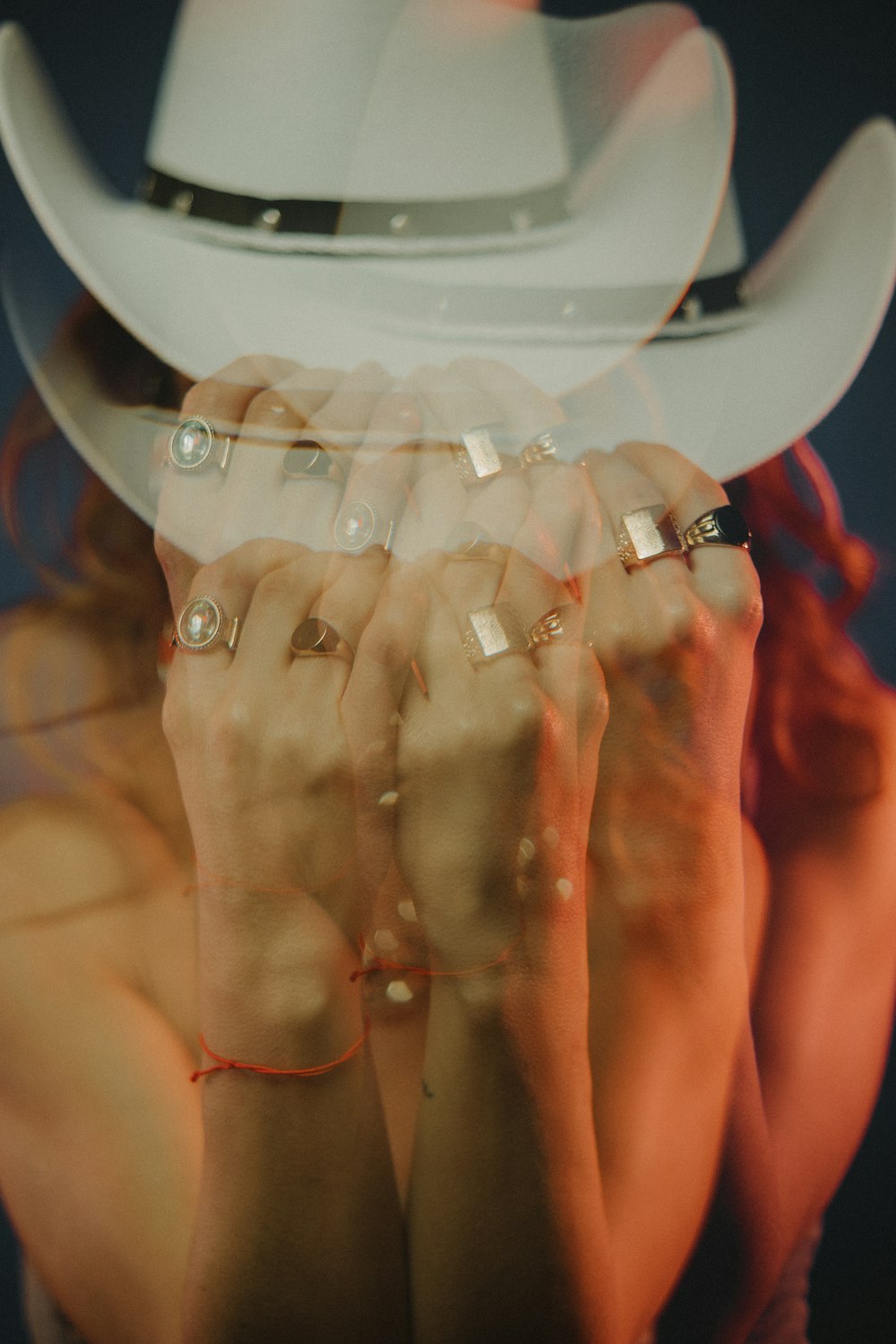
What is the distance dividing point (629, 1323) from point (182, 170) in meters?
0.69

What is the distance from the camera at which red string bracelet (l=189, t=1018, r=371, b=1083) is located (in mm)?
457

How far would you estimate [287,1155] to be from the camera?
462 millimetres

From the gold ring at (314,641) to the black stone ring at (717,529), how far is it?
7.8 inches

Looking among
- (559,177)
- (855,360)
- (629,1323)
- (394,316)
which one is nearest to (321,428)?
(394,316)

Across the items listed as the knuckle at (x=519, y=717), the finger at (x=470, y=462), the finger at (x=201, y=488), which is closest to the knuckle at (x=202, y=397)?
the finger at (x=201, y=488)

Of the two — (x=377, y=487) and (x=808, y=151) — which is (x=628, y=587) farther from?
(x=808, y=151)

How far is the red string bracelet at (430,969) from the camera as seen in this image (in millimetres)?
476

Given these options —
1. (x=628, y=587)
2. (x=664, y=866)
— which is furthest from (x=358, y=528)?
(x=664, y=866)

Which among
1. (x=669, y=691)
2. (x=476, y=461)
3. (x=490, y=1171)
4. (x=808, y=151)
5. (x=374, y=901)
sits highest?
(x=808, y=151)

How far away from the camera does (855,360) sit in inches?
22.0

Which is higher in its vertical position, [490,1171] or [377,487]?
[377,487]

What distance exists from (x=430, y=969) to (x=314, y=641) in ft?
0.59

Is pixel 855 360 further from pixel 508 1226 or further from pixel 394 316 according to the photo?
pixel 508 1226

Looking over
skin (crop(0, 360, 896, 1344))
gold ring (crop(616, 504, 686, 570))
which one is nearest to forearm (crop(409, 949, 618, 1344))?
skin (crop(0, 360, 896, 1344))
